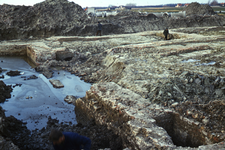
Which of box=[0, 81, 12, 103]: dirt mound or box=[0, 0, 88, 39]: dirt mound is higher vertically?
box=[0, 0, 88, 39]: dirt mound

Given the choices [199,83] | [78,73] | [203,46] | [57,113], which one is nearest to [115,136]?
[57,113]

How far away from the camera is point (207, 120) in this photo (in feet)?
10.5

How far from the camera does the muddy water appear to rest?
491 centimetres

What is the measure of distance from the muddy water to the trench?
2.34 metres

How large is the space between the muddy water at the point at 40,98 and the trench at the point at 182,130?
2343mm

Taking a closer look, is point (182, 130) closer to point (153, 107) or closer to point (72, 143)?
point (153, 107)

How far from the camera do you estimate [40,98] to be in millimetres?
5938

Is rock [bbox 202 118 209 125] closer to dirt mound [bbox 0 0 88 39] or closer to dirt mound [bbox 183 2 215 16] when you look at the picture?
dirt mound [bbox 0 0 88 39]

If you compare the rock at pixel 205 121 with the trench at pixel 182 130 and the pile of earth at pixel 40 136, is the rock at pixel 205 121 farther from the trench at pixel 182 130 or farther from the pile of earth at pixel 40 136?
the pile of earth at pixel 40 136

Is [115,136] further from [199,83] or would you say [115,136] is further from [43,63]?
[43,63]

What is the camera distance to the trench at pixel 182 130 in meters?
3.17

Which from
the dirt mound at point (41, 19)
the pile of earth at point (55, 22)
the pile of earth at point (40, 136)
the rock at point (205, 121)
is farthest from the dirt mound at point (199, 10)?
the pile of earth at point (40, 136)

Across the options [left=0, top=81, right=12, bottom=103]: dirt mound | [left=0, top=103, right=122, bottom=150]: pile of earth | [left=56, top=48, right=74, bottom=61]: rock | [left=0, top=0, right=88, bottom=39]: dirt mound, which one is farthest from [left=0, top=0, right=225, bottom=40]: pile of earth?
[left=0, top=103, right=122, bottom=150]: pile of earth

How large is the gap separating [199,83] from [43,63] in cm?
710
